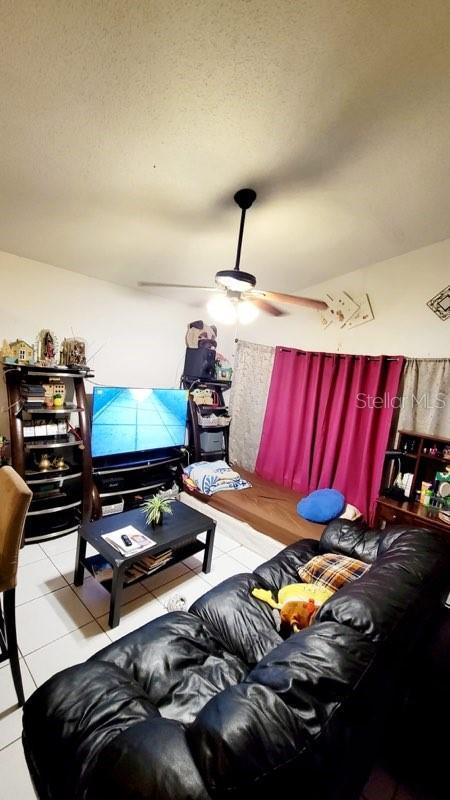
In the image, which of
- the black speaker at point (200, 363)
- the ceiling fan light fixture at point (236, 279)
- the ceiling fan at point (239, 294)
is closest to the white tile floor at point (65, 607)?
the black speaker at point (200, 363)

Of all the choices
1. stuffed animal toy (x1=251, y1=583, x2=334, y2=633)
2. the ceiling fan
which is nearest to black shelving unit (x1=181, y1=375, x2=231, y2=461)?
the ceiling fan

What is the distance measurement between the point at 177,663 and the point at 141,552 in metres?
0.74

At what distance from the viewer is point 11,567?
1.38m

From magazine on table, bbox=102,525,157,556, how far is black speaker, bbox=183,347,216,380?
220cm

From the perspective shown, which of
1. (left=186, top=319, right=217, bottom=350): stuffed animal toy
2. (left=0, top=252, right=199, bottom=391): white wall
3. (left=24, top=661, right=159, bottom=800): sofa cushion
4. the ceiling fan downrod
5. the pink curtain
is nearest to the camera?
(left=24, top=661, right=159, bottom=800): sofa cushion

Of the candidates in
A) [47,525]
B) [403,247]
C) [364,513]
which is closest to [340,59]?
[403,247]

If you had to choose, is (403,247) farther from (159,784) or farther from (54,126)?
(159,784)

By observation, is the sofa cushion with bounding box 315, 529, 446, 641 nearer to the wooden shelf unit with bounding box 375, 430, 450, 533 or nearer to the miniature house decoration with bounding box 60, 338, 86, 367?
the wooden shelf unit with bounding box 375, 430, 450, 533

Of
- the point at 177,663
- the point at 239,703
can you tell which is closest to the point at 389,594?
the point at 239,703

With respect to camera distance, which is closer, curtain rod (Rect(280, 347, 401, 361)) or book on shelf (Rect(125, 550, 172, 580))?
book on shelf (Rect(125, 550, 172, 580))

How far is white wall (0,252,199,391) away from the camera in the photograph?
2789 millimetres

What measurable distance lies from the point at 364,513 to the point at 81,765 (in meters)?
2.89

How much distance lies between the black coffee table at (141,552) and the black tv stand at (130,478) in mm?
734

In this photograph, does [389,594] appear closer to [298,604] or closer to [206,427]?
[298,604]
